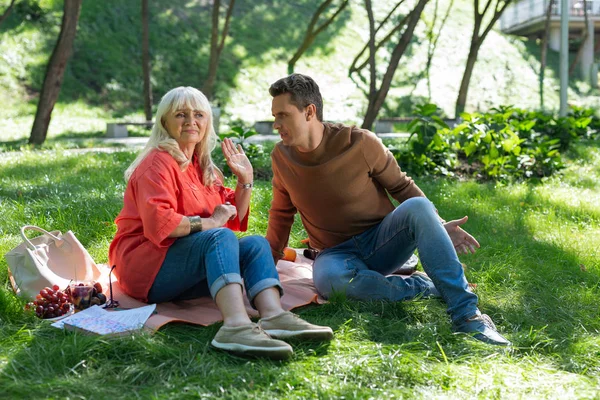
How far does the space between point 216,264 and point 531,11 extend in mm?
32123

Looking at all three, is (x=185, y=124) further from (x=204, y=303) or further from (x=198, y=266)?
(x=204, y=303)

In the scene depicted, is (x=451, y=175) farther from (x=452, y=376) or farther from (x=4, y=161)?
(x=452, y=376)

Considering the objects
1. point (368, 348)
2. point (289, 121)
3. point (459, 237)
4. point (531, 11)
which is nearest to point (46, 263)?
point (289, 121)

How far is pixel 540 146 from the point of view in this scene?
9.25 meters

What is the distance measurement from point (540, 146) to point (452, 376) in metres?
6.57

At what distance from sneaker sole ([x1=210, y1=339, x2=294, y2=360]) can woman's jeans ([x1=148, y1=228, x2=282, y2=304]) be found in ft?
1.19

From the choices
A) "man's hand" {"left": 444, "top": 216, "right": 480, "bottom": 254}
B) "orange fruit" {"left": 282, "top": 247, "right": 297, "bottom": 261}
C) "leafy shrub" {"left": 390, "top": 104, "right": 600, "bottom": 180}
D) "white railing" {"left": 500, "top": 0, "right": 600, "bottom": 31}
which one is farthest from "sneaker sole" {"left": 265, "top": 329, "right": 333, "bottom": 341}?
"white railing" {"left": 500, "top": 0, "right": 600, "bottom": 31}

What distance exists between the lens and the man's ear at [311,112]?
14.2ft

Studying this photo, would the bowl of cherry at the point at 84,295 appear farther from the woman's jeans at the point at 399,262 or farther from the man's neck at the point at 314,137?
the man's neck at the point at 314,137

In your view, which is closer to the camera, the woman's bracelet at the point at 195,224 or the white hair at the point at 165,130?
the woman's bracelet at the point at 195,224

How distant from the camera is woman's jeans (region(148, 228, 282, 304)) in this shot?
3.78 meters

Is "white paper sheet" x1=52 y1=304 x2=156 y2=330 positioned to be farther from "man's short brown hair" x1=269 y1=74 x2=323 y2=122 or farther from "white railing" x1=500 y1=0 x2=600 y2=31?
"white railing" x1=500 y1=0 x2=600 y2=31

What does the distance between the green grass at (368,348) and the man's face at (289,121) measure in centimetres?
98

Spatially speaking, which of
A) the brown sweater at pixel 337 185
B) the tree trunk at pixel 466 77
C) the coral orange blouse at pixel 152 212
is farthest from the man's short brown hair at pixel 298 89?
the tree trunk at pixel 466 77
